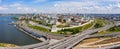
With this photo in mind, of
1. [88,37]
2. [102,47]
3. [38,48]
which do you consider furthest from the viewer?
[88,37]

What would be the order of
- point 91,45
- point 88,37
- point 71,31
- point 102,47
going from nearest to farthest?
point 102,47 → point 91,45 → point 88,37 → point 71,31

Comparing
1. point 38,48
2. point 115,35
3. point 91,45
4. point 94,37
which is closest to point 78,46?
point 91,45

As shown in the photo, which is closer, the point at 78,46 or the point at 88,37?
the point at 78,46

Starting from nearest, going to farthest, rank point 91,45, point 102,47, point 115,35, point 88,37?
point 102,47 < point 91,45 < point 88,37 < point 115,35

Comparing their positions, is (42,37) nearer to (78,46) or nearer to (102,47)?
(78,46)

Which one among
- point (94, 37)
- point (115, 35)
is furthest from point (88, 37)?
point (115, 35)

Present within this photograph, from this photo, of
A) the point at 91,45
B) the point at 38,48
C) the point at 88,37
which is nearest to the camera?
the point at 38,48

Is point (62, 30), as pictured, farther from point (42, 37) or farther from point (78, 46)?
point (78, 46)

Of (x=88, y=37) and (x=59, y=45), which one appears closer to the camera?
(x=59, y=45)
